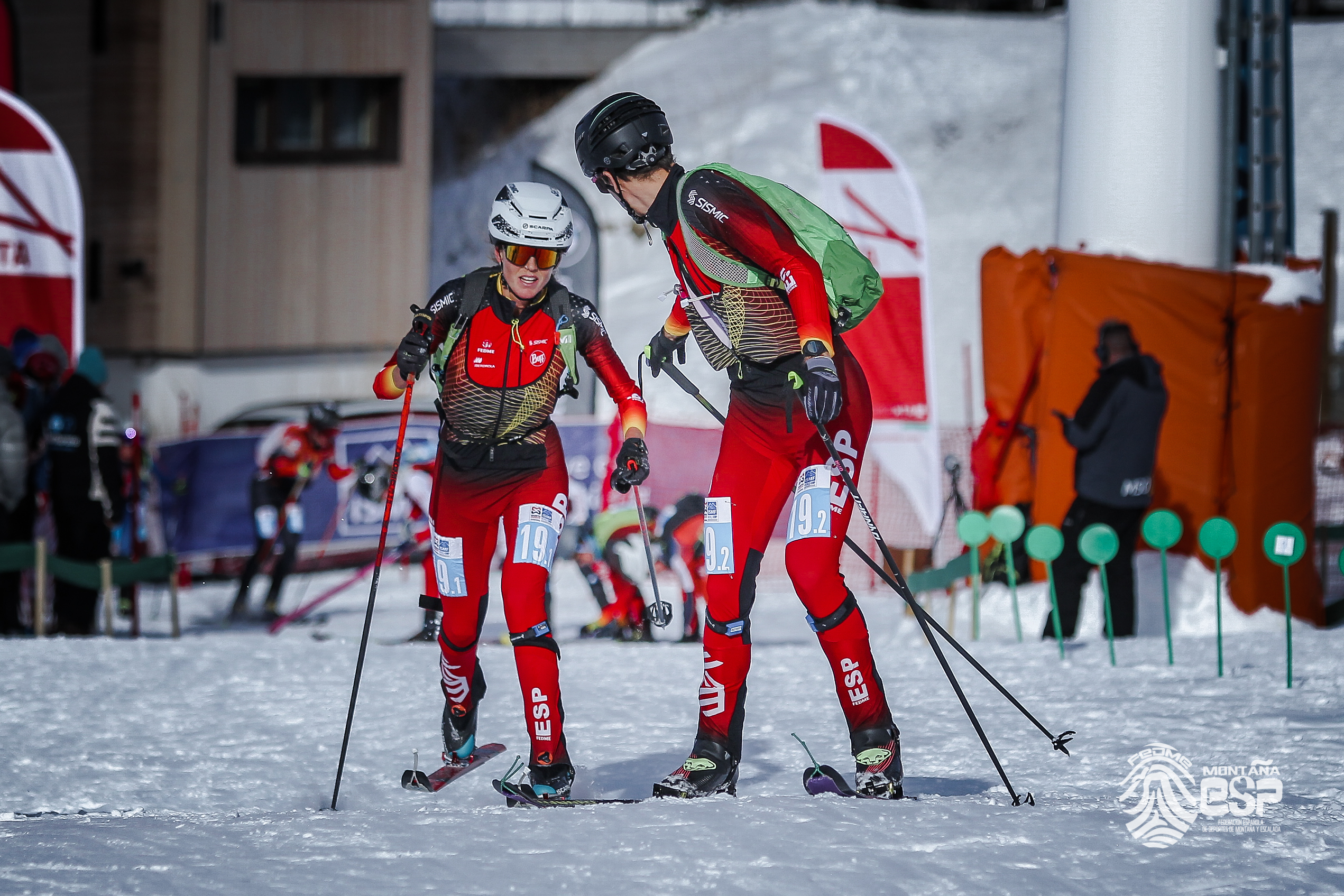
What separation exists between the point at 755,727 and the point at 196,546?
9.56m

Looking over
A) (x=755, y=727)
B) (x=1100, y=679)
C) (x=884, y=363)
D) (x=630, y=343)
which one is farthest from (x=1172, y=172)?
(x=630, y=343)

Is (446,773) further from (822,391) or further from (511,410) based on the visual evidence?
(822,391)

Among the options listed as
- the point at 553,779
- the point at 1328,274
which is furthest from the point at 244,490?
the point at 553,779

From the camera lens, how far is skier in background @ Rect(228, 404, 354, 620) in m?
11.3

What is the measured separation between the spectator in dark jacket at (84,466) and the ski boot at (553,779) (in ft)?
20.2

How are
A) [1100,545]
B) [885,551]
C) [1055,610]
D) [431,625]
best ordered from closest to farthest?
1. [885,551]
2. [431,625]
3. [1100,545]
4. [1055,610]

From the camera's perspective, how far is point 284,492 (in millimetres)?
11516

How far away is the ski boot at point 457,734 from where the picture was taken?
187 inches

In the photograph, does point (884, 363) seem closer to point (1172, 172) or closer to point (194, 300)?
point (1172, 172)

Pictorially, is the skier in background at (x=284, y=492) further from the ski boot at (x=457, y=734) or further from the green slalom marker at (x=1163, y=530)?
the green slalom marker at (x=1163, y=530)

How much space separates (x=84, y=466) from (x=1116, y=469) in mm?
6824

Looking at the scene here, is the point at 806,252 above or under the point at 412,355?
above

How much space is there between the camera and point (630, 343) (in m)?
21.6

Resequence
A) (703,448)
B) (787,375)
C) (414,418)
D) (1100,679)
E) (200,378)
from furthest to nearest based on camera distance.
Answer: (200,378), (414,418), (703,448), (1100,679), (787,375)
